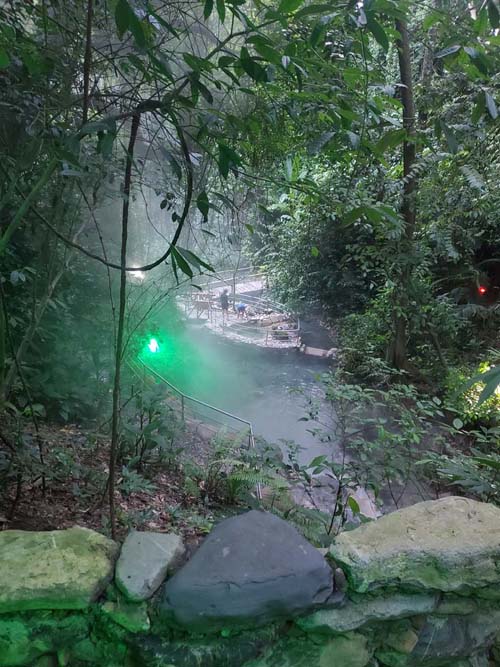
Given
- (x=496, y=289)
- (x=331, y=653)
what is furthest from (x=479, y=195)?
(x=331, y=653)

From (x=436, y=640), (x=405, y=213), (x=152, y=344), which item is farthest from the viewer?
(x=405, y=213)

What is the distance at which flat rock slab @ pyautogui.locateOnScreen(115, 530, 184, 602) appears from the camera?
1.11m

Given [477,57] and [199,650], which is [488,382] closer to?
[477,57]

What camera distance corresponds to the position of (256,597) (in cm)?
111

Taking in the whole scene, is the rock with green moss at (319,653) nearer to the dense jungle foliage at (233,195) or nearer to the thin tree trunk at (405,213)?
the dense jungle foliage at (233,195)

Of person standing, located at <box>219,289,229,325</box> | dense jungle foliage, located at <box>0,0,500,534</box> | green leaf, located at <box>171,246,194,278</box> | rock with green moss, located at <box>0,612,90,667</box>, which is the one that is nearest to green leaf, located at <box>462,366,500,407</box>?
dense jungle foliage, located at <box>0,0,500,534</box>

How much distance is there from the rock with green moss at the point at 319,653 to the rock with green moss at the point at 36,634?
0.49m

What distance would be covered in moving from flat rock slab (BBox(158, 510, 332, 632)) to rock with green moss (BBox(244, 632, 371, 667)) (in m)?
0.14

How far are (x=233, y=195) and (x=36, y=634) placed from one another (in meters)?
2.70

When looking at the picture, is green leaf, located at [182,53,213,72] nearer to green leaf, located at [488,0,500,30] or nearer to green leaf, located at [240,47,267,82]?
green leaf, located at [240,47,267,82]

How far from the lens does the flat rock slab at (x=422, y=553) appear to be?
1.22m

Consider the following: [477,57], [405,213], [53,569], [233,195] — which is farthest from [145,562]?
[405,213]

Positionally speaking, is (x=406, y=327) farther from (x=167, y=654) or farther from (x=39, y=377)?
A: (x=167, y=654)

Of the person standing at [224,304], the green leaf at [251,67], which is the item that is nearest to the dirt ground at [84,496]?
the green leaf at [251,67]
